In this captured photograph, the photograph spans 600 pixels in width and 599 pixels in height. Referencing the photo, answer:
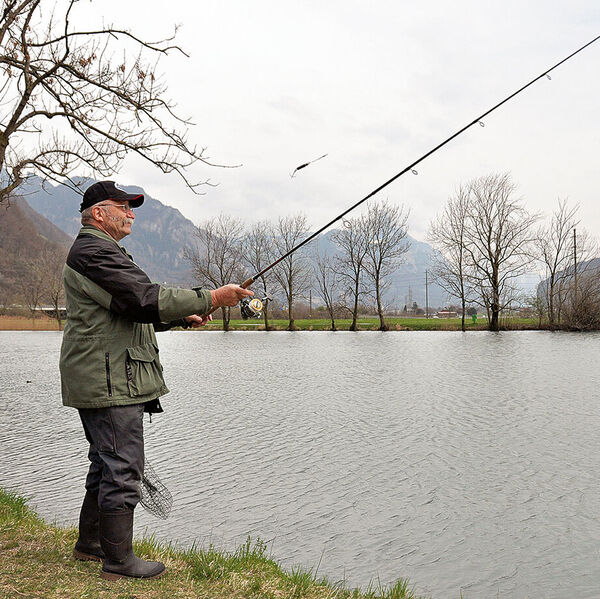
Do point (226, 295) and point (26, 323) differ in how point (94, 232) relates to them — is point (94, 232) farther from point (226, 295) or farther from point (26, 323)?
point (26, 323)

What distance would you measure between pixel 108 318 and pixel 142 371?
1.08ft

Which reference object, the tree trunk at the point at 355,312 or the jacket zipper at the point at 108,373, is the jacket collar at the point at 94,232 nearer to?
the jacket zipper at the point at 108,373

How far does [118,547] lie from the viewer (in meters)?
3.20

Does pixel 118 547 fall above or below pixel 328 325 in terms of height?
below

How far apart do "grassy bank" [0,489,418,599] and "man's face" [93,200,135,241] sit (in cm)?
182

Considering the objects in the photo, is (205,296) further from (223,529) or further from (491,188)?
(491,188)

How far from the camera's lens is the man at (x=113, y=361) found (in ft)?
10.3

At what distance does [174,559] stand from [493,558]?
2388 mm

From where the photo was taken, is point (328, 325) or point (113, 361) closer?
point (113, 361)

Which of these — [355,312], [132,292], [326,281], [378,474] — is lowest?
[378,474]

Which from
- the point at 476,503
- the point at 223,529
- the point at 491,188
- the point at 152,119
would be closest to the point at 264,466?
the point at 223,529

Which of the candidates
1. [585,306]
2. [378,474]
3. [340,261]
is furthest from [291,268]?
[378,474]

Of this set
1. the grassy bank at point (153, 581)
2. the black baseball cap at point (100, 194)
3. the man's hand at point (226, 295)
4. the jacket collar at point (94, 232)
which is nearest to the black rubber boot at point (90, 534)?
the grassy bank at point (153, 581)

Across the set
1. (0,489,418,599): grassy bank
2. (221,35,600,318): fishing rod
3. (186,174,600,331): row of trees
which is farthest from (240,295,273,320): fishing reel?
(186,174,600,331): row of trees
